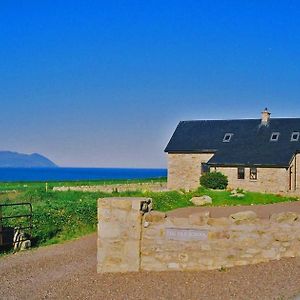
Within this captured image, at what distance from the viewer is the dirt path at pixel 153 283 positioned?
34.5 ft

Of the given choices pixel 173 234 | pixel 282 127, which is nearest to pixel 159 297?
pixel 173 234

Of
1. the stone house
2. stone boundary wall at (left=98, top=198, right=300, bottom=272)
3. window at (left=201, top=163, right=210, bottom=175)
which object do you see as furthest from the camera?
window at (left=201, top=163, right=210, bottom=175)

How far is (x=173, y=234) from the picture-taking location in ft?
40.8

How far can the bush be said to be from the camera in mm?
41156

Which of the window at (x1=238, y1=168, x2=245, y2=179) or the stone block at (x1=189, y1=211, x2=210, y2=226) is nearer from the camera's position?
the stone block at (x1=189, y1=211, x2=210, y2=226)

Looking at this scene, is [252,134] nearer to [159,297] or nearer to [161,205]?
[161,205]

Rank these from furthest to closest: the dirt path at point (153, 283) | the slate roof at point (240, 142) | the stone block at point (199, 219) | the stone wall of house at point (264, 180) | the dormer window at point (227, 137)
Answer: the dormer window at point (227, 137), the slate roof at point (240, 142), the stone wall of house at point (264, 180), the stone block at point (199, 219), the dirt path at point (153, 283)

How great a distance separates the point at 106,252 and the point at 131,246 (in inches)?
24.7

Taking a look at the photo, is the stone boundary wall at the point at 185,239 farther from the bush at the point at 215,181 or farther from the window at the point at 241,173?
the window at the point at 241,173

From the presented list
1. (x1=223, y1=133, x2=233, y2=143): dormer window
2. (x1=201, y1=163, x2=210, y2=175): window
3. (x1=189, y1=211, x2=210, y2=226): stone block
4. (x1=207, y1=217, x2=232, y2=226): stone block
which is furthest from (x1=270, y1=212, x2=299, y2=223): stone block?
(x1=223, y1=133, x2=233, y2=143): dormer window

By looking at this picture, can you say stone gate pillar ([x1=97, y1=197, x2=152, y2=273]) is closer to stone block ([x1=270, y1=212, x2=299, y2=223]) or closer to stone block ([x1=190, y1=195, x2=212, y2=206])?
stone block ([x1=270, y1=212, x2=299, y2=223])

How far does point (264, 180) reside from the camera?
40.0 meters

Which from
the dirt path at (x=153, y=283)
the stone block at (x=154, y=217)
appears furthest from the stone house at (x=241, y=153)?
the stone block at (x=154, y=217)

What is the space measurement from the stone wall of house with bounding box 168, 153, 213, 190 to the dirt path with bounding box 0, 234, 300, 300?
105 feet
